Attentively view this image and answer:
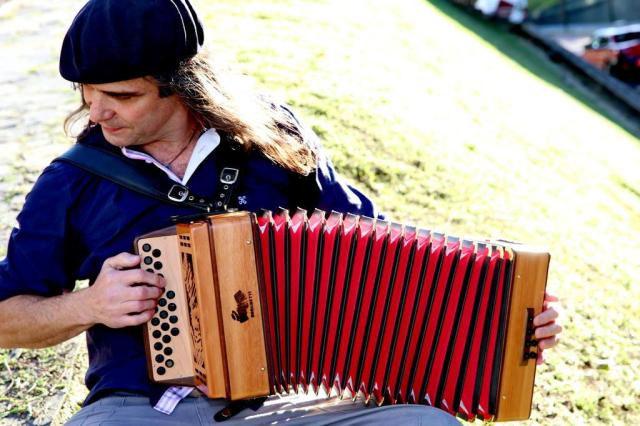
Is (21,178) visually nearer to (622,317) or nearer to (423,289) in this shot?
(423,289)

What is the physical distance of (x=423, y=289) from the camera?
2350 mm

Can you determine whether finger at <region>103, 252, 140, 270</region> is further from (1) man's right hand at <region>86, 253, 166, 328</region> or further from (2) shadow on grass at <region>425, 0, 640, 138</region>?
(2) shadow on grass at <region>425, 0, 640, 138</region>

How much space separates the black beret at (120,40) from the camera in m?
2.24

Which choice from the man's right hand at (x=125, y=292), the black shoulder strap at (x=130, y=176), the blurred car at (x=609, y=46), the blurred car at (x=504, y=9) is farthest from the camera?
the blurred car at (x=504, y=9)

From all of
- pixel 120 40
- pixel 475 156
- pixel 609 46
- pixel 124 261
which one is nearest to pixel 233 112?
pixel 120 40

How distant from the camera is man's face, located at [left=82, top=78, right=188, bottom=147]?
231 cm

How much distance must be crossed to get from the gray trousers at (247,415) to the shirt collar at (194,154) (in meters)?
0.68

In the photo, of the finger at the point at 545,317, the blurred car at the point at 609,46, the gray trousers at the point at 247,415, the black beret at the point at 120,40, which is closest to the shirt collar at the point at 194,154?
the black beret at the point at 120,40

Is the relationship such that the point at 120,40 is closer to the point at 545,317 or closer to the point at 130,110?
the point at 130,110

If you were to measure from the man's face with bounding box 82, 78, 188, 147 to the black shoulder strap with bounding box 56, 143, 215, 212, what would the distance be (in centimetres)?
6

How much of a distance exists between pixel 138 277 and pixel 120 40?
0.68 meters

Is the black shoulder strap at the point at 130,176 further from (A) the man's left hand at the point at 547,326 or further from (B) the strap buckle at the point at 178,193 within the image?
(A) the man's left hand at the point at 547,326

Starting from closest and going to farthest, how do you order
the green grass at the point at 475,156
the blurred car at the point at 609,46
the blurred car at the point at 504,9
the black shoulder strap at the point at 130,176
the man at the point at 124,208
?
the man at the point at 124,208 → the black shoulder strap at the point at 130,176 → the green grass at the point at 475,156 → the blurred car at the point at 609,46 → the blurred car at the point at 504,9

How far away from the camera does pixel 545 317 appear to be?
7.49ft
